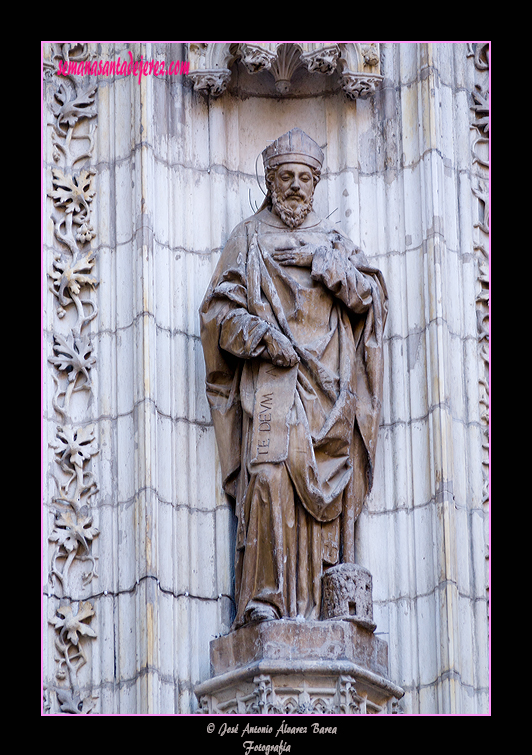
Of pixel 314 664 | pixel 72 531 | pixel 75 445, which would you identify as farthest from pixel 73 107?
pixel 314 664

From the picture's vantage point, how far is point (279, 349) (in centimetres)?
1105

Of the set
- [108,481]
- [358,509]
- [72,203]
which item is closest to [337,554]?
[358,509]

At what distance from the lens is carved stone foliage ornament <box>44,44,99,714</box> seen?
11047mm

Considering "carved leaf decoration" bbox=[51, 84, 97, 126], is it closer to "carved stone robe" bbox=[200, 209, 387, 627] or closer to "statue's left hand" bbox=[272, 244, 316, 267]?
"carved stone robe" bbox=[200, 209, 387, 627]

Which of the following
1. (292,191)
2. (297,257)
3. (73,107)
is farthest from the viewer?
(73,107)

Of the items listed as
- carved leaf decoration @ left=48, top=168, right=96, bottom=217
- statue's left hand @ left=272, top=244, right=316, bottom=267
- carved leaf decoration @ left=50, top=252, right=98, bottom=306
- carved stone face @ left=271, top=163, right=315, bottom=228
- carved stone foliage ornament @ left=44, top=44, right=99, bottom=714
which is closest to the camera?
carved stone foliage ornament @ left=44, top=44, right=99, bottom=714

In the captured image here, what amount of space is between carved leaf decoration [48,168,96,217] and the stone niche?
92.7 inches

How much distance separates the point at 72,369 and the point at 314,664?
2.02m

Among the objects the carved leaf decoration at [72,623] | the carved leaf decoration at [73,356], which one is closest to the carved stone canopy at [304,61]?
the carved leaf decoration at [73,356]

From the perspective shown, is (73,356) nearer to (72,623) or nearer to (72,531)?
(72,531)

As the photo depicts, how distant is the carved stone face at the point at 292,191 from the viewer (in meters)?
11.5

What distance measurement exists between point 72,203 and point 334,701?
2.97 metres

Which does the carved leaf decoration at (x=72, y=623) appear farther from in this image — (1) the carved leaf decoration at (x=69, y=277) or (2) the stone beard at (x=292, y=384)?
(1) the carved leaf decoration at (x=69, y=277)

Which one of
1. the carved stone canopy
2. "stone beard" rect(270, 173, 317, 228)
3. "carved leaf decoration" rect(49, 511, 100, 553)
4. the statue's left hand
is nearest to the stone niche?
"carved leaf decoration" rect(49, 511, 100, 553)
